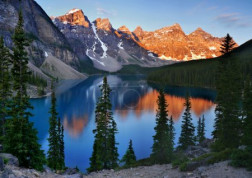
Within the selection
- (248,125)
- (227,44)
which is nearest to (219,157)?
(248,125)

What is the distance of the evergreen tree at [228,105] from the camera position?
24812 mm

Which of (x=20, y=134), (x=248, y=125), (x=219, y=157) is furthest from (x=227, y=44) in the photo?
(x=20, y=134)

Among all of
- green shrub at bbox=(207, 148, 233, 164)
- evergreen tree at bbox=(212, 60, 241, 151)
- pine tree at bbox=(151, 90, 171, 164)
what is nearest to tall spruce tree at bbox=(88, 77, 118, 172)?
pine tree at bbox=(151, 90, 171, 164)

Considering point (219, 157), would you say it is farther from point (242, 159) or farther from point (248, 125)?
point (248, 125)

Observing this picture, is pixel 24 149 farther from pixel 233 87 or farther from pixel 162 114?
pixel 233 87

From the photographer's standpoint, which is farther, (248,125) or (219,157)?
(248,125)

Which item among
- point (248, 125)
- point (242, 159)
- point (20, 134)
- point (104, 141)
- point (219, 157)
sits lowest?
point (104, 141)

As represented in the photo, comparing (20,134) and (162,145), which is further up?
(20,134)

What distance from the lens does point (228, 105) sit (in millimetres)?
26438

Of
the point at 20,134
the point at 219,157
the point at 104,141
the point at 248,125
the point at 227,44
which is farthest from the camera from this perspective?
the point at 104,141

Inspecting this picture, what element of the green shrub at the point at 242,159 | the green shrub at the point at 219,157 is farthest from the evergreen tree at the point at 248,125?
the green shrub at the point at 219,157

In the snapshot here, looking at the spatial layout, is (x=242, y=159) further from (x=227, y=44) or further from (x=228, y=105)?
(x=227, y=44)

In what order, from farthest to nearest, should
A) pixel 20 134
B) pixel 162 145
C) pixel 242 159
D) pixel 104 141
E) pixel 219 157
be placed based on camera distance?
pixel 104 141
pixel 162 145
pixel 20 134
pixel 219 157
pixel 242 159

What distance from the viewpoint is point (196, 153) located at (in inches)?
1125
